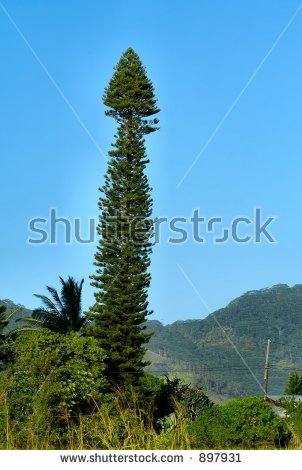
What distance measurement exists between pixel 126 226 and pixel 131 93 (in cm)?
630

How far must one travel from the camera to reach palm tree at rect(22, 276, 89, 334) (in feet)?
134

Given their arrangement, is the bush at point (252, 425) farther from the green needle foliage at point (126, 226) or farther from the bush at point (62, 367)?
the green needle foliage at point (126, 226)

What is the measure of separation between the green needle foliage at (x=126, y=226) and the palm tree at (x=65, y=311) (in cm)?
209

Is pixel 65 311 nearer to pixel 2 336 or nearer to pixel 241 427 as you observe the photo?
pixel 2 336

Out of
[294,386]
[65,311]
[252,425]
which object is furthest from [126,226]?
[294,386]

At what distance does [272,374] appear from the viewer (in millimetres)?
196250

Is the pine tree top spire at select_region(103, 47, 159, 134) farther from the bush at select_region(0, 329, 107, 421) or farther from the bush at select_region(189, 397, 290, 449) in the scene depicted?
the bush at select_region(189, 397, 290, 449)

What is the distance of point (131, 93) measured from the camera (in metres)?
39.7

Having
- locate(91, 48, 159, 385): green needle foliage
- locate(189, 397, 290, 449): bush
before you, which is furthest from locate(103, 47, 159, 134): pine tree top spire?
locate(189, 397, 290, 449): bush

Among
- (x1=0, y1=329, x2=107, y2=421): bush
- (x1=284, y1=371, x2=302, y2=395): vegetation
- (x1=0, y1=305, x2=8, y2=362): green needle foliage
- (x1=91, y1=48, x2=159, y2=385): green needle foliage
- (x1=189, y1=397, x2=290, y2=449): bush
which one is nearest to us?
(x1=189, y1=397, x2=290, y2=449): bush

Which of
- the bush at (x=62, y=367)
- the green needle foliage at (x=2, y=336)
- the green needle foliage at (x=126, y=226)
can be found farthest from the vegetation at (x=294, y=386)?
the bush at (x=62, y=367)
